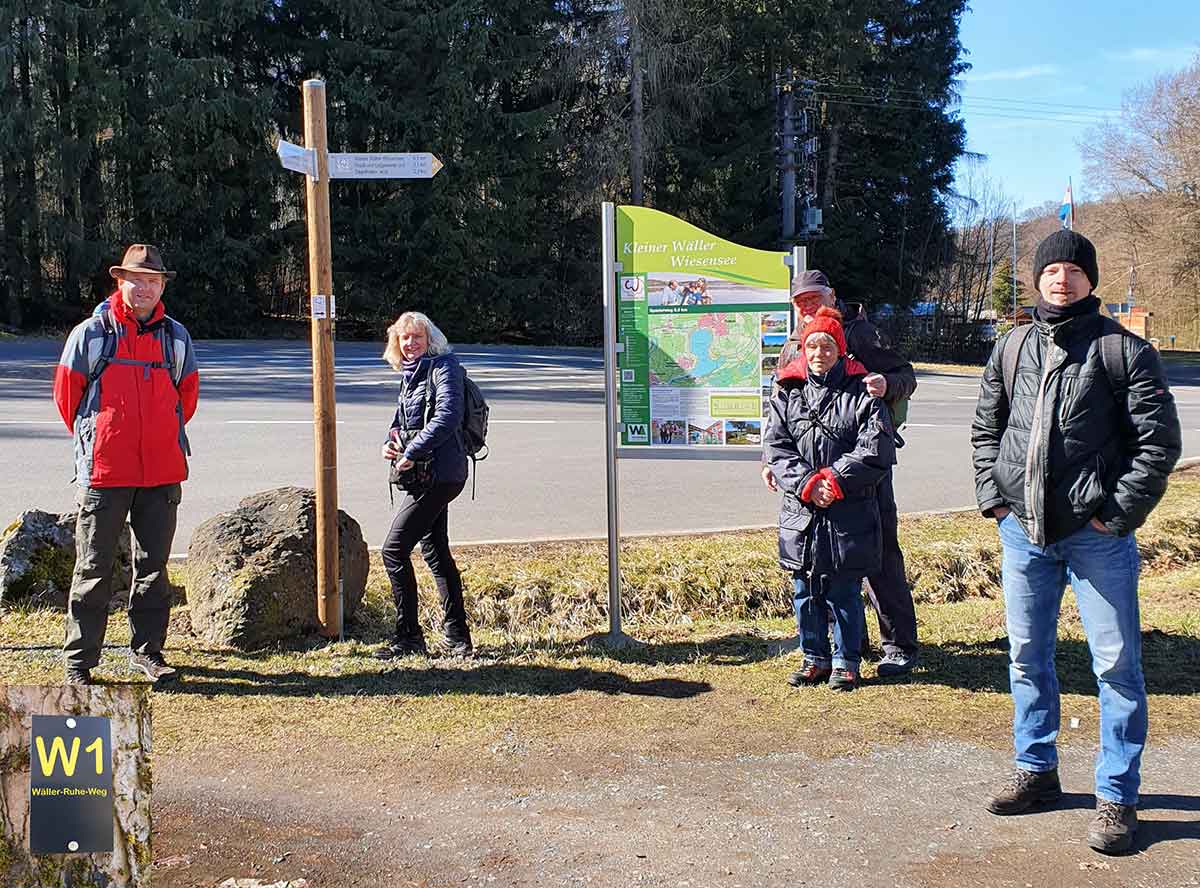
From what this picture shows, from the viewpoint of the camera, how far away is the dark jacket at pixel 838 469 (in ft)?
16.2

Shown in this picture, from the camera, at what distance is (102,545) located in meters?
5.11

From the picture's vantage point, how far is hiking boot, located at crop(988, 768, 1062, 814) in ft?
12.6

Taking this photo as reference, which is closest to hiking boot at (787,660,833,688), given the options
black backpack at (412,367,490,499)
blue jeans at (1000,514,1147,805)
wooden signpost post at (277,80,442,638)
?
blue jeans at (1000,514,1147,805)

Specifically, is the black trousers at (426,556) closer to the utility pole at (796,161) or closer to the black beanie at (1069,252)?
the black beanie at (1069,252)

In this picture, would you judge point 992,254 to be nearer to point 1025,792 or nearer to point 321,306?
point 321,306

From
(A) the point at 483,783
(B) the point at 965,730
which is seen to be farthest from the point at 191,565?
(B) the point at 965,730

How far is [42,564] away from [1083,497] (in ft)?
18.2

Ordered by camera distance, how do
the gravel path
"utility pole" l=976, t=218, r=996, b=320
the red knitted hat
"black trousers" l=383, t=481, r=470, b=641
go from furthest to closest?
"utility pole" l=976, t=218, r=996, b=320 < "black trousers" l=383, t=481, r=470, b=641 < the red knitted hat < the gravel path

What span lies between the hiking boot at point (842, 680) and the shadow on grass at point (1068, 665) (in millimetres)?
307

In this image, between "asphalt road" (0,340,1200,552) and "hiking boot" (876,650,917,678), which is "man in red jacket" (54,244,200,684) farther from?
"hiking boot" (876,650,917,678)

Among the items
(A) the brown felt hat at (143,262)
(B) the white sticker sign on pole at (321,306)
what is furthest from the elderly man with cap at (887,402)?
(A) the brown felt hat at (143,262)

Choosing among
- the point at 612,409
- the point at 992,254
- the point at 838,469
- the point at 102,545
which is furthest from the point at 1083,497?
the point at 992,254

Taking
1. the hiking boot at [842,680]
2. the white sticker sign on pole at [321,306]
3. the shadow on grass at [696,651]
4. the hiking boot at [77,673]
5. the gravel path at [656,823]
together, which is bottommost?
the gravel path at [656,823]

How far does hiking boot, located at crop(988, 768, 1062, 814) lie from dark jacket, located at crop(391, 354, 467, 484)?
113 inches
